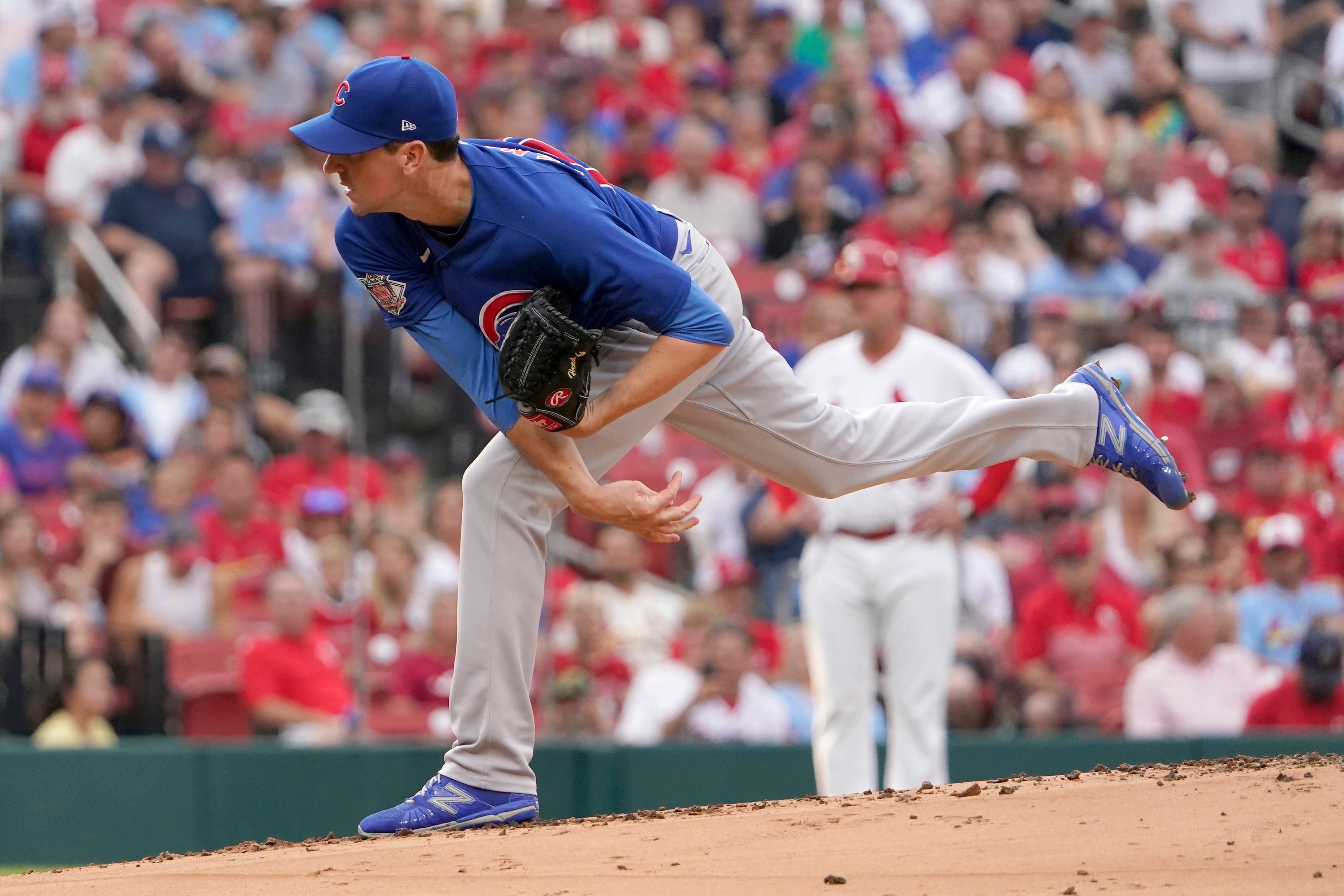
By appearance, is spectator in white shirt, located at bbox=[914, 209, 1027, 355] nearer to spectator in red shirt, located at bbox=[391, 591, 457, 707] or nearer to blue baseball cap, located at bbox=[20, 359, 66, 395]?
spectator in red shirt, located at bbox=[391, 591, 457, 707]

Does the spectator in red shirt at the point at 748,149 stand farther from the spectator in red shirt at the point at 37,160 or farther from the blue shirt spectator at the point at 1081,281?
the spectator in red shirt at the point at 37,160

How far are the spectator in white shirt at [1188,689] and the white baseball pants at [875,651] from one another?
5.31 ft

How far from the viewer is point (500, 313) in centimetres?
443

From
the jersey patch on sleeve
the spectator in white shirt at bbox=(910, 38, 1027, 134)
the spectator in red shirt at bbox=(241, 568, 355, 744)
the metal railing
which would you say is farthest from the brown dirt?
the spectator in white shirt at bbox=(910, 38, 1027, 134)

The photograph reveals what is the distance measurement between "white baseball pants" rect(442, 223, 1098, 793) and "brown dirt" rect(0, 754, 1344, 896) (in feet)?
1.23

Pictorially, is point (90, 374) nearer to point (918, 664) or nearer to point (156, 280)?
point (156, 280)

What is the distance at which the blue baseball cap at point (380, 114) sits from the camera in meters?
4.14

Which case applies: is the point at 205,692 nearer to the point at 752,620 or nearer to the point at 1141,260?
the point at 752,620

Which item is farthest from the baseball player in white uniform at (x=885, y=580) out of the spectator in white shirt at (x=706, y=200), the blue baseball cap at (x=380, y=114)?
the spectator in white shirt at (x=706, y=200)

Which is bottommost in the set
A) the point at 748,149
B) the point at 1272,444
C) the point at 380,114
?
the point at 1272,444

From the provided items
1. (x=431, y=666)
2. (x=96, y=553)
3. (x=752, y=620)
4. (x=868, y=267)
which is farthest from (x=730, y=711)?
(x=96, y=553)

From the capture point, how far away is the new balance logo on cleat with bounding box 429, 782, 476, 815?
461 cm

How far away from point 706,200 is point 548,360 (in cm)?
737

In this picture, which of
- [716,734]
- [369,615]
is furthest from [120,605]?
[716,734]
